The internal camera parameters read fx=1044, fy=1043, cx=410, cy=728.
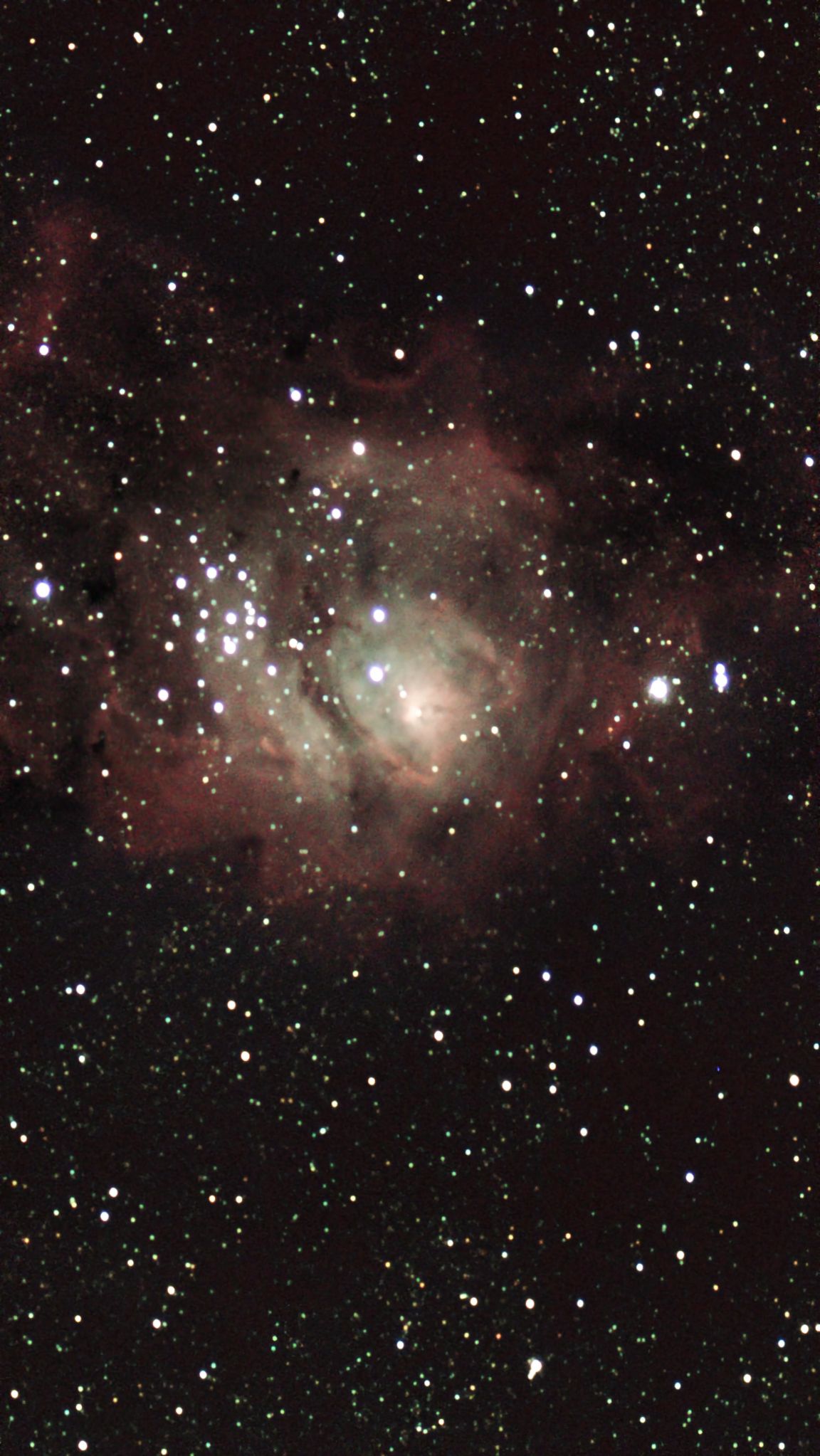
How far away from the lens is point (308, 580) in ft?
1.86

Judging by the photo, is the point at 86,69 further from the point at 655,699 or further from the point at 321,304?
the point at 655,699

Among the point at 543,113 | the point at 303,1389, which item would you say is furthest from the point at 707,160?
the point at 303,1389

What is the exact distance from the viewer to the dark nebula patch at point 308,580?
0.56m

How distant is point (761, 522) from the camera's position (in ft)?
2.03

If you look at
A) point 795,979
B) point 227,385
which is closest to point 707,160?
point 227,385

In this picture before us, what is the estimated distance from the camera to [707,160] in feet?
2.05

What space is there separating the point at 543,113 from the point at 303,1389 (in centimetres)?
75

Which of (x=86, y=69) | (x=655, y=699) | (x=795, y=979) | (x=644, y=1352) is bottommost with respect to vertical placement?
(x=644, y=1352)

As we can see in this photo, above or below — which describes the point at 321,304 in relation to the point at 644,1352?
above

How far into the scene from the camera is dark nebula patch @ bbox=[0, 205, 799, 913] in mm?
562

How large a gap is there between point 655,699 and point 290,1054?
11.4 inches

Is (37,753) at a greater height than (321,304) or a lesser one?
lesser

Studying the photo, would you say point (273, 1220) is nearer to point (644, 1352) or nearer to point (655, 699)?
point (644, 1352)

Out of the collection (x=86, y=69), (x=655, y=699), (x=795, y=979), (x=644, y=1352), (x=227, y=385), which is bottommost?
(x=644, y=1352)
